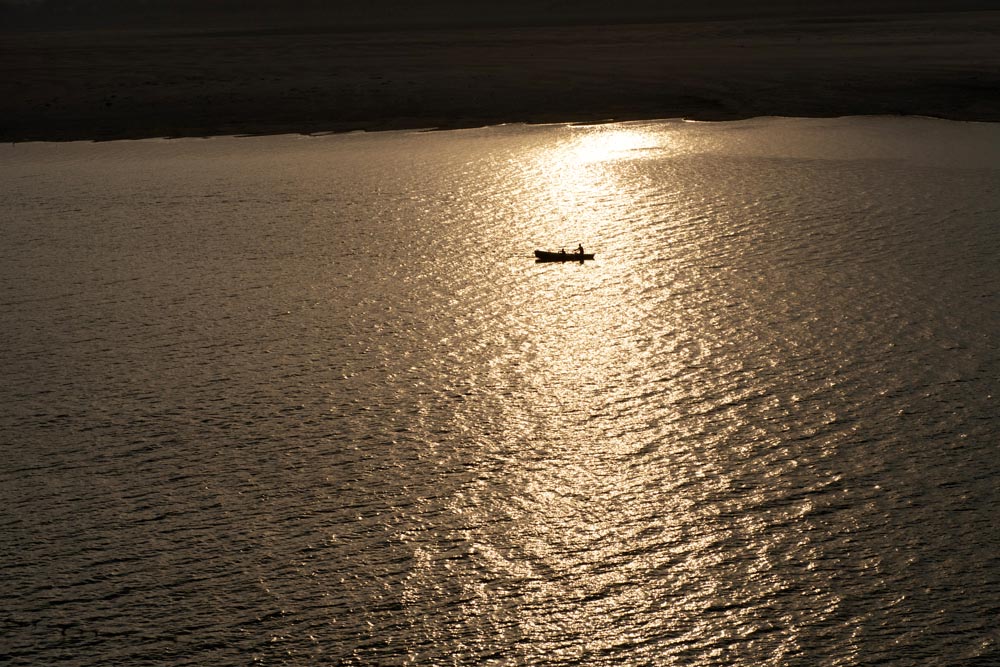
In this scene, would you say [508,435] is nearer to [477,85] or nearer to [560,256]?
[560,256]

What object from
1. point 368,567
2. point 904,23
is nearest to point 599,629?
point 368,567

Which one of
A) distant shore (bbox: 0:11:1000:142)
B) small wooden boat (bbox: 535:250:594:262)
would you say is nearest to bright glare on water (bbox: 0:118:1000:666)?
small wooden boat (bbox: 535:250:594:262)

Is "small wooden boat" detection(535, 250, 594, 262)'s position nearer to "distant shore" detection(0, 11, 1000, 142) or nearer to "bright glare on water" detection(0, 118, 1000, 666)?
"bright glare on water" detection(0, 118, 1000, 666)

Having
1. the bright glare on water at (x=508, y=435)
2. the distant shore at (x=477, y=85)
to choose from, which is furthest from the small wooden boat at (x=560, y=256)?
the distant shore at (x=477, y=85)

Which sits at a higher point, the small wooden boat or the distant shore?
the distant shore

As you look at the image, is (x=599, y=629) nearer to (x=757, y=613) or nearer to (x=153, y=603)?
(x=757, y=613)
